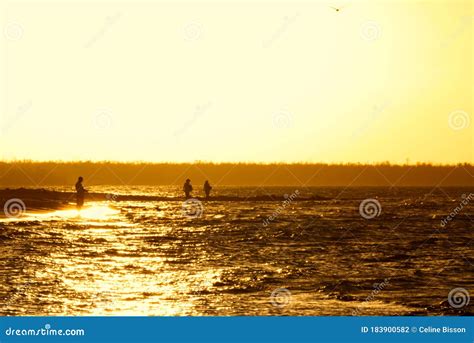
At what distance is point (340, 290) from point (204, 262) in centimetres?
744

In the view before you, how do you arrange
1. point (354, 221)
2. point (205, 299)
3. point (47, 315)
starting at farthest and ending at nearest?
point (354, 221) → point (205, 299) → point (47, 315)

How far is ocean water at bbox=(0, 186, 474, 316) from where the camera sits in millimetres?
20719

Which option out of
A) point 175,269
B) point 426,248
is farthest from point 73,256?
point 426,248

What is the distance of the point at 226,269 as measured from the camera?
27.9 metres

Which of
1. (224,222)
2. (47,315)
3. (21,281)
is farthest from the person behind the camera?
(224,222)

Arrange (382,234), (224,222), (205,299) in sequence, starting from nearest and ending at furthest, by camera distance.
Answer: (205,299)
(382,234)
(224,222)

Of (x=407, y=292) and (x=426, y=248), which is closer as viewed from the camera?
(x=407, y=292)

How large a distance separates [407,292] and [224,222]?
29.1 m

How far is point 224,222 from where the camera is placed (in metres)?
52.4

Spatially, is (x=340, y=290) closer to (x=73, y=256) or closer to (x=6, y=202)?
(x=73, y=256)

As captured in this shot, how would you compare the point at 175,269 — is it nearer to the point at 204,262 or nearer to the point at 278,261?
the point at 204,262

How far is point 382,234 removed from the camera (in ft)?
157

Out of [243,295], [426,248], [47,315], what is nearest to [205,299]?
[243,295]

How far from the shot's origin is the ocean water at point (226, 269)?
2072 centimetres
